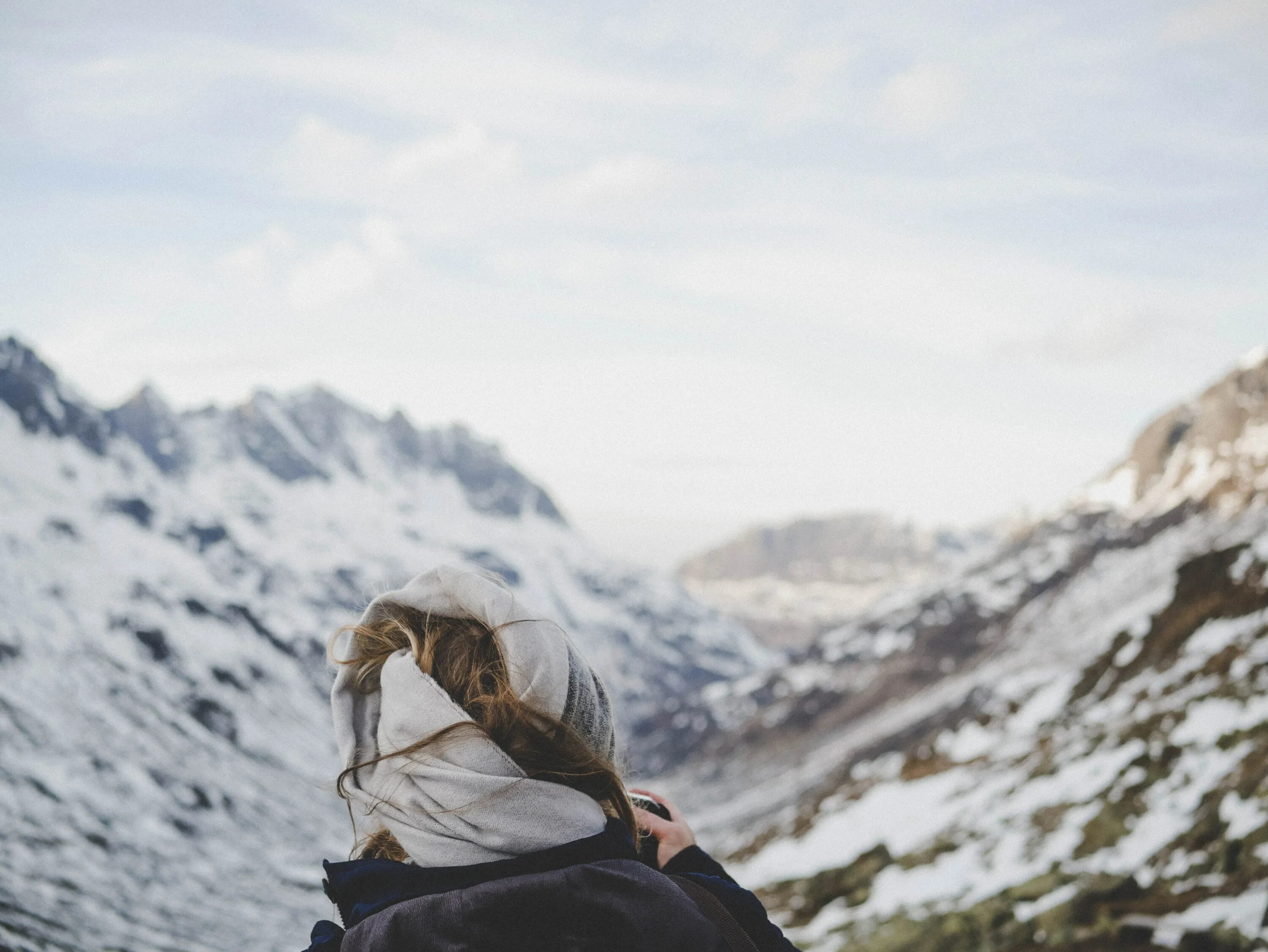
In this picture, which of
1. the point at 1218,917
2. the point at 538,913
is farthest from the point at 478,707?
the point at 1218,917

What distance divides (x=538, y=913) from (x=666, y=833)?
87 cm

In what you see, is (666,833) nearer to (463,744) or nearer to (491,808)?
(491,808)

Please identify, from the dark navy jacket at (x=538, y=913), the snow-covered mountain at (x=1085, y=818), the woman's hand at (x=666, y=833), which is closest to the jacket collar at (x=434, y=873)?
the dark navy jacket at (x=538, y=913)

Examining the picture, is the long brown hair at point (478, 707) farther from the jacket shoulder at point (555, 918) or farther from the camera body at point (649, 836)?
the jacket shoulder at point (555, 918)

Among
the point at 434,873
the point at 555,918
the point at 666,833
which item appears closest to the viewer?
the point at 555,918

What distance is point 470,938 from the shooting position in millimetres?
2826

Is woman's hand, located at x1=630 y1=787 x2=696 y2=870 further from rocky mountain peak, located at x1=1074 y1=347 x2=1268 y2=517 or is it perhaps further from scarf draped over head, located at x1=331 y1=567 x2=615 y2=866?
rocky mountain peak, located at x1=1074 y1=347 x2=1268 y2=517

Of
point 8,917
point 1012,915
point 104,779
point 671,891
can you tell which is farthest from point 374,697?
point 104,779

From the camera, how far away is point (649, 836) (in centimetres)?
366

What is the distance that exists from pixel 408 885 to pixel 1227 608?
2189 inches

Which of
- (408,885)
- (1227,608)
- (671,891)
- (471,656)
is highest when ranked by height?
(1227,608)

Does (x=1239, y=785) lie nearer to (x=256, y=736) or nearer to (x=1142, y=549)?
(x=1142, y=549)

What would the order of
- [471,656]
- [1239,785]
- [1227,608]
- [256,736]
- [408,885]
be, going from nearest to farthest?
[408,885] < [471,656] < [1239,785] < [1227,608] < [256,736]

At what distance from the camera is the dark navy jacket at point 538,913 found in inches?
112
